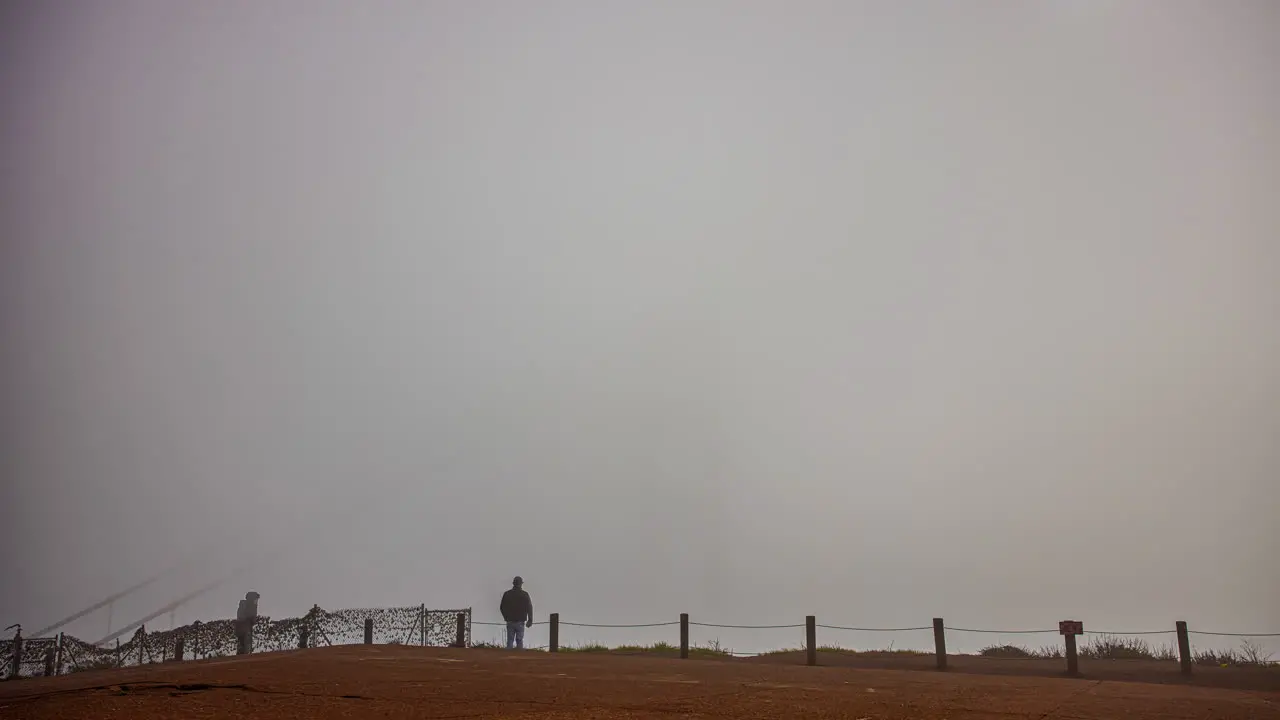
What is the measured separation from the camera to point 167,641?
23719mm

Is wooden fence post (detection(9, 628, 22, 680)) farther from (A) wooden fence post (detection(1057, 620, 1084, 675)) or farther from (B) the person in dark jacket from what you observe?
(A) wooden fence post (detection(1057, 620, 1084, 675))

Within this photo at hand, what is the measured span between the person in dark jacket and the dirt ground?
7.53 metres

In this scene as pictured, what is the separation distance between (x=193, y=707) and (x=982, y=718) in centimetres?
877

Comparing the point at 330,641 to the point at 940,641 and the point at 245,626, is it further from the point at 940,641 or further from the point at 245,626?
the point at 940,641

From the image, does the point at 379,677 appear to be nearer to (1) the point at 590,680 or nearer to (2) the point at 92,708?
(1) the point at 590,680

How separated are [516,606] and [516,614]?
0.65 feet

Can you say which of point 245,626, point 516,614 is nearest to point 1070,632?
point 516,614

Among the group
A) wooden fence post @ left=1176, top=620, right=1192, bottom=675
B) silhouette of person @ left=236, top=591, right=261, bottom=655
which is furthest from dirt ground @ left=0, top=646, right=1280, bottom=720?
silhouette of person @ left=236, top=591, right=261, bottom=655

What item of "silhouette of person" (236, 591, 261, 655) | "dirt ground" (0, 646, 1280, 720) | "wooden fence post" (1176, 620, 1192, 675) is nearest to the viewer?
"dirt ground" (0, 646, 1280, 720)

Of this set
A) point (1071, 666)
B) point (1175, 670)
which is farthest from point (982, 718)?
point (1175, 670)

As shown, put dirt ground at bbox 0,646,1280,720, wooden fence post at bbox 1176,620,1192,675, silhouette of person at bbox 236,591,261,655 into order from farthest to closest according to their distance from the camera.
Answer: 1. silhouette of person at bbox 236,591,261,655
2. wooden fence post at bbox 1176,620,1192,675
3. dirt ground at bbox 0,646,1280,720

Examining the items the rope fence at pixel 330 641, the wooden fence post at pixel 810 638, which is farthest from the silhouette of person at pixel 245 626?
the wooden fence post at pixel 810 638

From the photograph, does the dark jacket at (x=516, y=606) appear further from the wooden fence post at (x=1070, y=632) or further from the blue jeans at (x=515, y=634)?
the wooden fence post at (x=1070, y=632)

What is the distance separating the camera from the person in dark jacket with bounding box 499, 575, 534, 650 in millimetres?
23500
